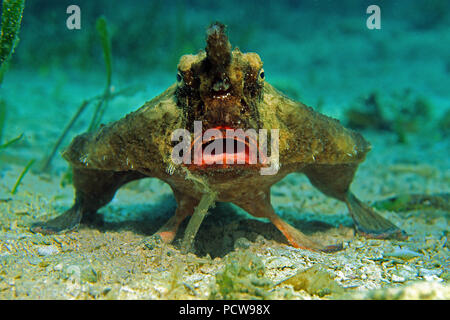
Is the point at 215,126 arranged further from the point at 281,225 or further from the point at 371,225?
the point at 371,225

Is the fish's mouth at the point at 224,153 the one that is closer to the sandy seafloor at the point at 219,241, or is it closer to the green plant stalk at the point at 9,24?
the sandy seafloor at the point at 219,241

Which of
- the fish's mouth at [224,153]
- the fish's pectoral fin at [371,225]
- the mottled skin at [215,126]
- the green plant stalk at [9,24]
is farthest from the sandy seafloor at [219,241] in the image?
the green plant stalk at [9,24]

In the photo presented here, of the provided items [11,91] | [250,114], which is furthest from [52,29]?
[250,114]

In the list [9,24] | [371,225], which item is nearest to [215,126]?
[371,225]

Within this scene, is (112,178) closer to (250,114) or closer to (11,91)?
(250,114)

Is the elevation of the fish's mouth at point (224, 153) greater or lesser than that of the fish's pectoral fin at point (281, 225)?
greater

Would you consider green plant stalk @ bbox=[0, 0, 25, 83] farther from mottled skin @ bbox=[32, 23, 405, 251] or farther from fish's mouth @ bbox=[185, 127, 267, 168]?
fish's mouth @ bbox=[185, 127, 267, 168]

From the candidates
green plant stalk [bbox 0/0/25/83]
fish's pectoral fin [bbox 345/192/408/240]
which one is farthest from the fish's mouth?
green plant stalk [bbox 0/0/25/83]
